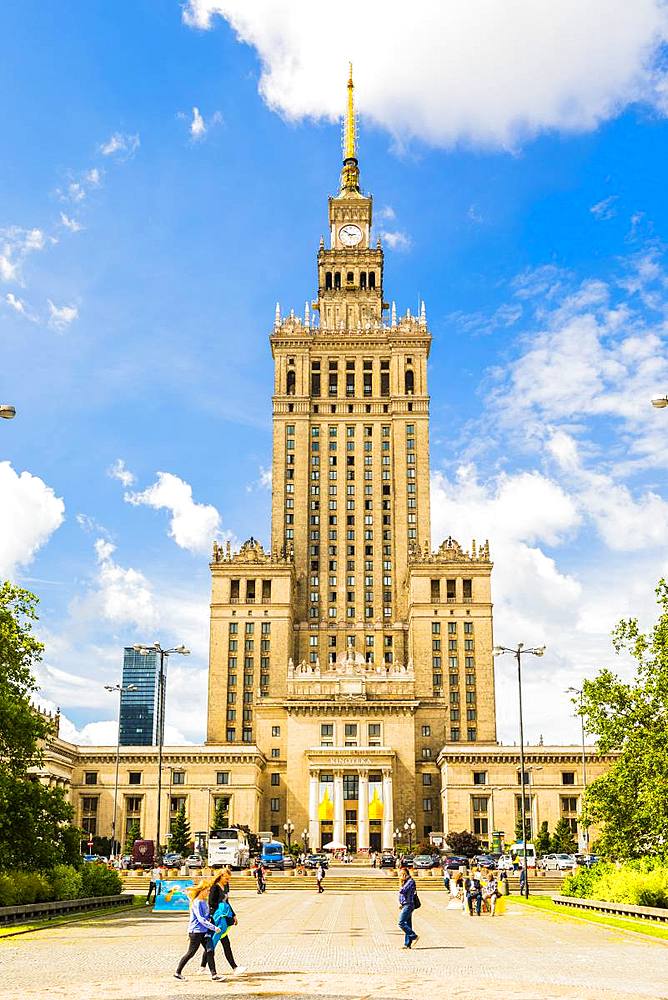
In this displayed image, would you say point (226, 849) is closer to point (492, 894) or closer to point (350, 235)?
point (492, 894)

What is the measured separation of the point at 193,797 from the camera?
386 ft

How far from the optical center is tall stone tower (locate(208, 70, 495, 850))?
121m

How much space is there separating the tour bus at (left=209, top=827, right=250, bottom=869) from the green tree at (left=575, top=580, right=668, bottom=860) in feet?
129

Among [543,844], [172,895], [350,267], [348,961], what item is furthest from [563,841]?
[350,267]

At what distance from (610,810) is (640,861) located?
3.83 meters

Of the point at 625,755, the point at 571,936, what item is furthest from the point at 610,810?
the point at 571,936

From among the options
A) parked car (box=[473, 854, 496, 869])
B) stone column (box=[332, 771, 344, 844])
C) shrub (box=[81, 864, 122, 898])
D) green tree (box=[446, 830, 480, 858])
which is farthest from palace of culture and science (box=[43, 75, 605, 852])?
shrub (box=[81, 864, 122, 898])

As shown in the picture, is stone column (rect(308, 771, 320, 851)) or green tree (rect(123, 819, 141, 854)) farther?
stone column (rect(308, 771, 320, 851))

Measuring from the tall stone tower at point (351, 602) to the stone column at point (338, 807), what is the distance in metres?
0.16

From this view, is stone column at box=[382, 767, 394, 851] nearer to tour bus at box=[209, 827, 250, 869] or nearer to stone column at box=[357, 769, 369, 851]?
stone column at box=[357, 769, 369, 851]

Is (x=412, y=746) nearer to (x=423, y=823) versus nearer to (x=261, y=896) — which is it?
(x=423, y=823)

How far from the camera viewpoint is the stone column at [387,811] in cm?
11619

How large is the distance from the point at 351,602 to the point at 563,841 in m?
51.0

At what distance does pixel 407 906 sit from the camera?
30.4 meters
